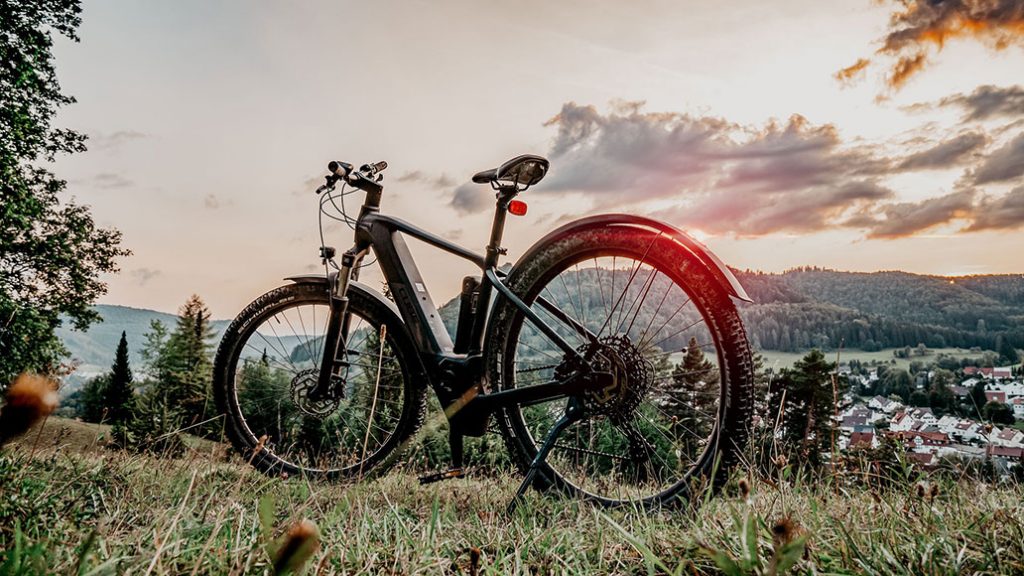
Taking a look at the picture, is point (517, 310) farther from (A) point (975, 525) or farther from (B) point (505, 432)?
(A) point (975, 525)

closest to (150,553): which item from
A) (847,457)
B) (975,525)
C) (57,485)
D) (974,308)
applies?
(57,485)

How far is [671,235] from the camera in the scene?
9.61 ft

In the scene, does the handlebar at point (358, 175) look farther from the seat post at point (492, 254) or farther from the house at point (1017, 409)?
the house at point (1017, 409)

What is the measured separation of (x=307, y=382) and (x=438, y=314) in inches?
43.6

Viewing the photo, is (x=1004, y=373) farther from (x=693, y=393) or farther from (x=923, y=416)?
(x=693, y=393)

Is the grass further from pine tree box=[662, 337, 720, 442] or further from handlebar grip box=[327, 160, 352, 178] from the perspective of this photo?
handlebar grip box=[327, 160, 352, 178]

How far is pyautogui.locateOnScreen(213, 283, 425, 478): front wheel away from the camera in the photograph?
3990mm

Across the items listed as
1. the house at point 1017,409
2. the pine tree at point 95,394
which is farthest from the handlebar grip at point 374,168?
the pine tree at point 95,394

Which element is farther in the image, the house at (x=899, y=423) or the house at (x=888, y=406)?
the house at (x=888, y=406)

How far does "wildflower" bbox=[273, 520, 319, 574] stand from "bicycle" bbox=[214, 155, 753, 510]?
2.02m

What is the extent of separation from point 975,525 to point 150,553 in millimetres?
2216

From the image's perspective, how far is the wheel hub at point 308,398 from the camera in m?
4.10

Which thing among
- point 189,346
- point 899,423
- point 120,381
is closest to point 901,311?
point 189,346

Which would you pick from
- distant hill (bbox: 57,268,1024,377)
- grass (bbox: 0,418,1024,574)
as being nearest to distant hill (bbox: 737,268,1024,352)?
distant hill (bbox: 57,268,1024,377)
